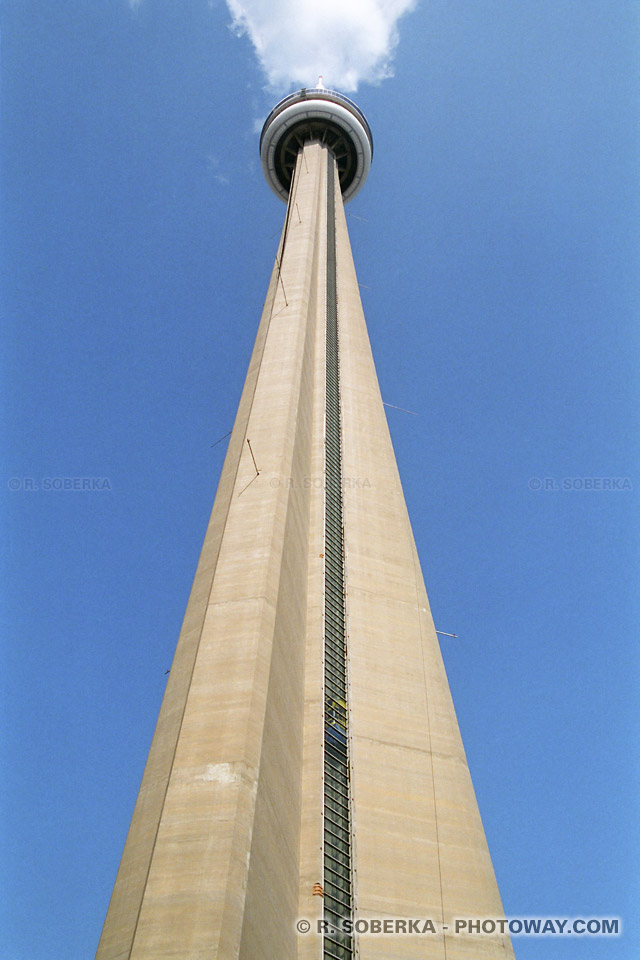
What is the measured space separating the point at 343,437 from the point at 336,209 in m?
18.2

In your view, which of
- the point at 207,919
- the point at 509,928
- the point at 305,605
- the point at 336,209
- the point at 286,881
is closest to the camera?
the point at 207,919

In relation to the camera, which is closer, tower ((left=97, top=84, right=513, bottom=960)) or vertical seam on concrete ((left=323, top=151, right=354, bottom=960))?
tower ((left=97, top=84, right=513, bottom=960))

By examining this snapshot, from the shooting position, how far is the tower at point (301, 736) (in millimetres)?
7547

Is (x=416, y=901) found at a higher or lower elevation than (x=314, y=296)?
lower

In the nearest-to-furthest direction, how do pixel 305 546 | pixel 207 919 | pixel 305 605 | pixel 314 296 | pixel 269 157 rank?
pixel 207 919
pixel 305 605
pixel 305 546
pixel 314 296
pixel 269 157

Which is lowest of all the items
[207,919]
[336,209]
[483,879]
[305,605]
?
[207,919]

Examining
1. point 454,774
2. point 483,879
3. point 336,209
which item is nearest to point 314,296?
point 336,209

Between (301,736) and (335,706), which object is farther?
(335,706)

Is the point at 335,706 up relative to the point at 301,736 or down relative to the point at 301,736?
up

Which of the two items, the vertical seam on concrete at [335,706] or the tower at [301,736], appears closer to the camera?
the tower at [301,736]

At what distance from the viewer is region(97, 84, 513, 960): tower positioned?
755 cm

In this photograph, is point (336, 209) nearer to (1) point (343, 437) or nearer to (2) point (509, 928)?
(1) point (343, 437)

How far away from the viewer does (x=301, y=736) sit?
12.3 metres

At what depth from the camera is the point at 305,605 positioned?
15.2 m
